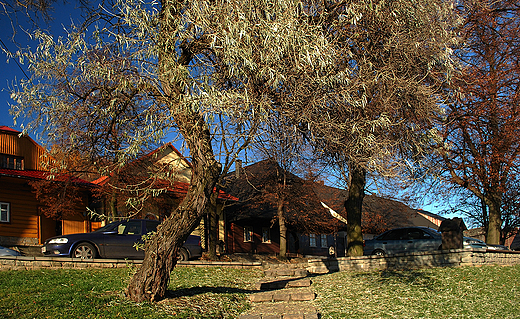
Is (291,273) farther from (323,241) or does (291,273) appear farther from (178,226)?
(323,241)

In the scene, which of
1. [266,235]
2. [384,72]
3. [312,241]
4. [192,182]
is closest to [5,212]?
[266,235]

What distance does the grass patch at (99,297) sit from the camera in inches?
250

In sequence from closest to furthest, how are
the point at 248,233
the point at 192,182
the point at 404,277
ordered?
1. the point at 192,182
2. the point at 404,277
3. the point at 248,233

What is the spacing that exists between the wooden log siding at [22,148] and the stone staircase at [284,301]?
16049 millimetres

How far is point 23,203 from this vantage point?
19141 millimetres

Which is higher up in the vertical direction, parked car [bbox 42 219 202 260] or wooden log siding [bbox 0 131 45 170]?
wooden log siding [bbox 0 131 45 170]

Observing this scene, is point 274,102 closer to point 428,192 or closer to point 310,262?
point 310,262

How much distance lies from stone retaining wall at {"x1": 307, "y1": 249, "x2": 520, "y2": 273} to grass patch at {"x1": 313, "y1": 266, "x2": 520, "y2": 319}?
1.78 feet

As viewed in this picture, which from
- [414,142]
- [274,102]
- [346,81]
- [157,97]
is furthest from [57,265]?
[414,142]

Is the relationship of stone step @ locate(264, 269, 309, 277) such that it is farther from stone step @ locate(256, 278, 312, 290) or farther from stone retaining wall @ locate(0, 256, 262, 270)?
stone retaining wall @ locate(0, 256, 262, 270)

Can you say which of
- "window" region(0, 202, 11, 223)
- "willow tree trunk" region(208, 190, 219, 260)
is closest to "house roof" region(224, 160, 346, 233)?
"willow tree trunk" region(208, 190, 219, 260)

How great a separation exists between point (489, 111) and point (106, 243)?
15.1 meters

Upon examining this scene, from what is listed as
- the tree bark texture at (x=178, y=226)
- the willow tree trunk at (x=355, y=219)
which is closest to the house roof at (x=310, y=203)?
the willow tree trunk at (x=355, y=219)

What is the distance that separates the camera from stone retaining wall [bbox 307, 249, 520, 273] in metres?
11.8
